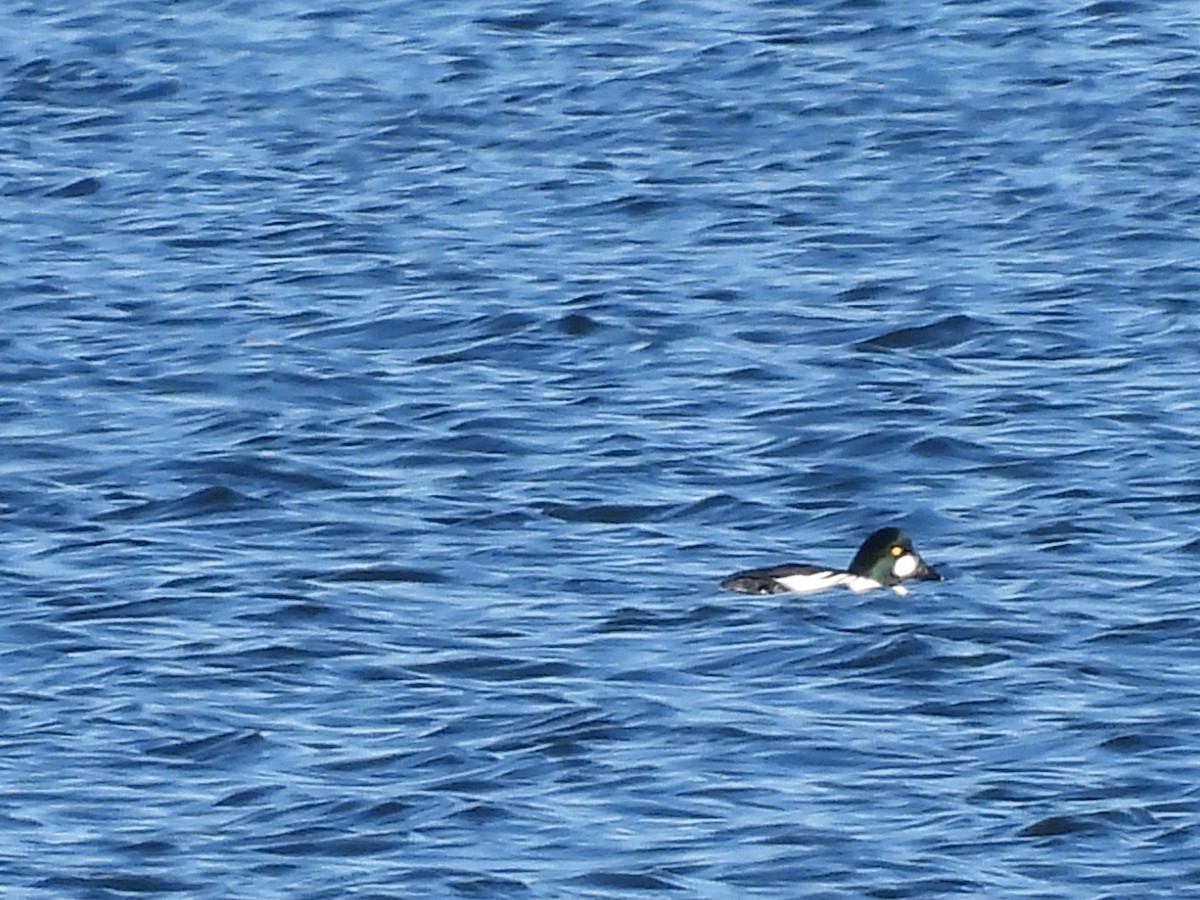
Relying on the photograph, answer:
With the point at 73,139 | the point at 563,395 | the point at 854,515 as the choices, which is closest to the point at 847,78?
the point at 73,139

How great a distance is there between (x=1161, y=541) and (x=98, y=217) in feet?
29.8

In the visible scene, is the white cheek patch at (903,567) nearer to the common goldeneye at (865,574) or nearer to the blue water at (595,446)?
the common goldeneye at (865,574)

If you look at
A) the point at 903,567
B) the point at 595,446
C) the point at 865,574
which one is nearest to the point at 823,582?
the point at 865,574

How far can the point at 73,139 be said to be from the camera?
2648cm

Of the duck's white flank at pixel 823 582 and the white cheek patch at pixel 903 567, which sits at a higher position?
the white cheek patch at pixel 903 567

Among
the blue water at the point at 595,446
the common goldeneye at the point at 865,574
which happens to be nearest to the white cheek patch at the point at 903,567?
the common goldeneye at the point at 865,574

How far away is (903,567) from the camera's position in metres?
16.5

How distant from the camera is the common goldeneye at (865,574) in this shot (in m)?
16.4

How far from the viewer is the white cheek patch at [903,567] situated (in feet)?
53.9

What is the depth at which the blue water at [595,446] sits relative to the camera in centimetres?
1388

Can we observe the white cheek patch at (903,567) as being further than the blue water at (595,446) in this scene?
Yes

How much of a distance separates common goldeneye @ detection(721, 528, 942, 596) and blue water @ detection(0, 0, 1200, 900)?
93 millimetres

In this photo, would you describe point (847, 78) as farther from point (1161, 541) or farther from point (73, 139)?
point (1161, 541)

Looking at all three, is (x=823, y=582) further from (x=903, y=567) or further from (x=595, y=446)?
(x=595, y=446)
